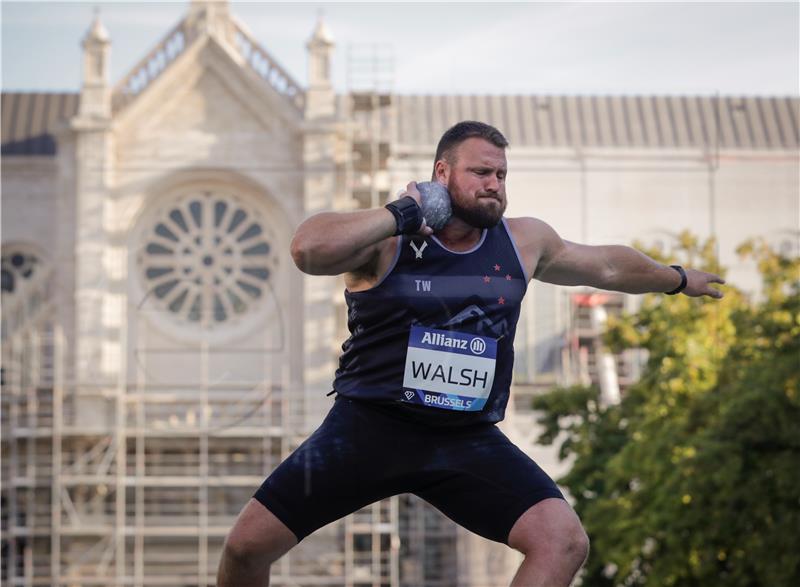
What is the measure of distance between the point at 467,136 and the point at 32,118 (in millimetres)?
38665

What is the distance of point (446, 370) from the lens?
5.79 metres

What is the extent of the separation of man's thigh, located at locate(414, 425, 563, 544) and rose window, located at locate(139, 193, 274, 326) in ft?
103

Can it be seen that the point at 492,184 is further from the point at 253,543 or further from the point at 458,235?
the point at 253,543

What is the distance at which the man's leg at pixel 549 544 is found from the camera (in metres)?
5.58

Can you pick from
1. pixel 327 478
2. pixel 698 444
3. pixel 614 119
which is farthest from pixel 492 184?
pixel 614 119

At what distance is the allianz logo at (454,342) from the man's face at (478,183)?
391mm

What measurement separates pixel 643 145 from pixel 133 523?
17.5 metres

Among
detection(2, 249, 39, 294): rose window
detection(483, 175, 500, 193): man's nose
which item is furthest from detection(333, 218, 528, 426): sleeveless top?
detection(2, 249, 39, 294): rose window

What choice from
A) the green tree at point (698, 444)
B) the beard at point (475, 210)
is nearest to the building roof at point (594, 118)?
the green tree at point (698, 444)

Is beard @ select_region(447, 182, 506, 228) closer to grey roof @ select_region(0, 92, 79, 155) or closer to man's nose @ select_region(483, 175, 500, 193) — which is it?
man's nose @ select_region(483, 175, 500, 193)

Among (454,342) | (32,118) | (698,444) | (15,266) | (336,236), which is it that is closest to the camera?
(336,236)

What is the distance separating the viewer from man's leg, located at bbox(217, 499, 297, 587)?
5.89 m

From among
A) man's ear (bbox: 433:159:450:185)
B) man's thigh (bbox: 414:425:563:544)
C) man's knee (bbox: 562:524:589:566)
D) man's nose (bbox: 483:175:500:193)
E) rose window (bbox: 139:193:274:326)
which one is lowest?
man's knee (bbox: 562:524:589:566)

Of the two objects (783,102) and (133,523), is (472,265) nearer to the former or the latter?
(133,523)
